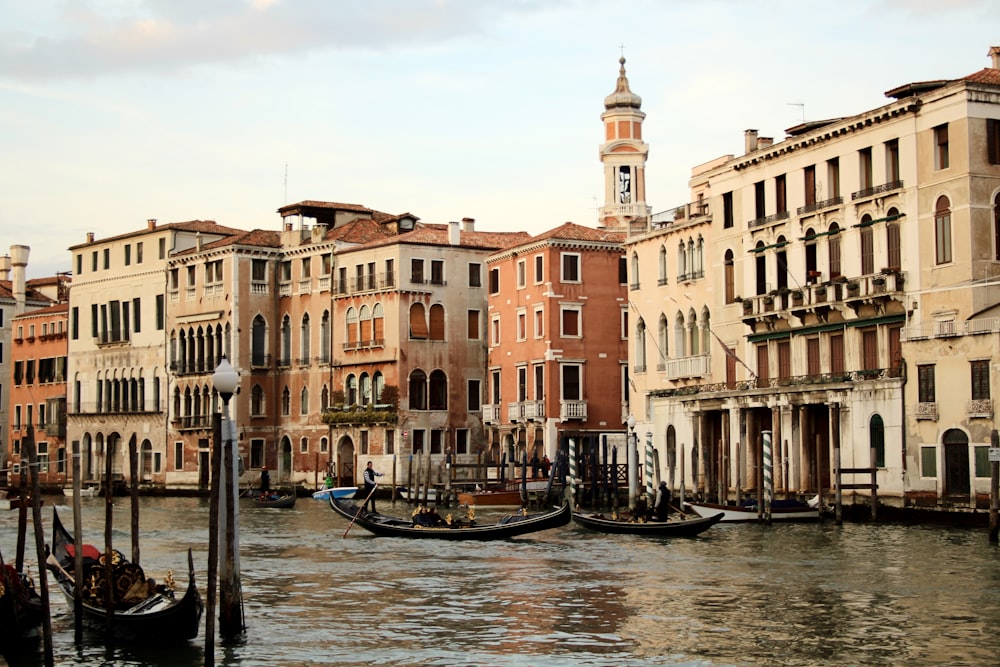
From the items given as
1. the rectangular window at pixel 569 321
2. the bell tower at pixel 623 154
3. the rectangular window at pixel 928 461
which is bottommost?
the rectangular window at pixel 928 461

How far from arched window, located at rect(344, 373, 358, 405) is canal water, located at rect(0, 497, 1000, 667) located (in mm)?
Result: 23607

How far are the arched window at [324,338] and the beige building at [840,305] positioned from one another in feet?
52.6

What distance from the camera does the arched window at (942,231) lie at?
108ft

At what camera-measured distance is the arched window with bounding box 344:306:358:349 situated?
184 feet

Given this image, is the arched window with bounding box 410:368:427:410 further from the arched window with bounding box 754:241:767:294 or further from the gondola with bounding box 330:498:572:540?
the gondola with bounding box 330:498:572:540

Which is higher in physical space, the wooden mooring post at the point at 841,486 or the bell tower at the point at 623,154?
the bell tower at the point at 623,154

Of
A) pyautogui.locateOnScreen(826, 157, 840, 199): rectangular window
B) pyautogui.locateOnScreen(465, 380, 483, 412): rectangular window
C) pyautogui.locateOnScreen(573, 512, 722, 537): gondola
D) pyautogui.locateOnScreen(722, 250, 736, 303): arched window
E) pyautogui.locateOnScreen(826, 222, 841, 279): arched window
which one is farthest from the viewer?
pyautogui.locateOnScreen(465, 380, 483, 412): rectangular window

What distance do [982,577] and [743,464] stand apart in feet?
54.7

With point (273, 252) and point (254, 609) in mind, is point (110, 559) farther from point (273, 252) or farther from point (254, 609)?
point (273, 252)

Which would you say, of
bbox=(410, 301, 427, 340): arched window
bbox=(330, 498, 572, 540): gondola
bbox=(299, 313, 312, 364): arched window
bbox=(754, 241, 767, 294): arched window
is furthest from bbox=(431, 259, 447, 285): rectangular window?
bbox=(330, 498, 572, 540): gondola

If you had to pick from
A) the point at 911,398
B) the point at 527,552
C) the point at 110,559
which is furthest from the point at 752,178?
the point at 110,559

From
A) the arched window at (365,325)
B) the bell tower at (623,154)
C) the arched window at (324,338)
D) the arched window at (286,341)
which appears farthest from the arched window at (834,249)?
the bell tower at (623,154)

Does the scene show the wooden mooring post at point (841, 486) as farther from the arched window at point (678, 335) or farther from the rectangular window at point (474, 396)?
the rectangular window at point (474, 396)

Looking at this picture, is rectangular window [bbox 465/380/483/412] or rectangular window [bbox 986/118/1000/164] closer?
rectangular window [bbox 986/118/1000/164]
